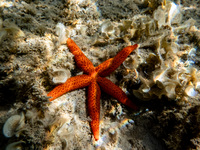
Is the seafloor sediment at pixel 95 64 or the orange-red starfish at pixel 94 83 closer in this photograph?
the seafloor sediment at pixel 95 64

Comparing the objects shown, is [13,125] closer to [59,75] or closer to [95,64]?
[59,75]

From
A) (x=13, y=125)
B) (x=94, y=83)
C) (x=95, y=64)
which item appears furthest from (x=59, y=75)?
(x=13, y=125)

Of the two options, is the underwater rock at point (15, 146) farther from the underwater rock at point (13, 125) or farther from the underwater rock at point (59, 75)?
the underwater rock at point (59, 75)

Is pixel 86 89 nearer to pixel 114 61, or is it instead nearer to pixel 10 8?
pixel 114 61

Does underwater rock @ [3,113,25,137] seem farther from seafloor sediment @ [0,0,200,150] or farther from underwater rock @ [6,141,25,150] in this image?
underwater rock @ [6,141,25,150]

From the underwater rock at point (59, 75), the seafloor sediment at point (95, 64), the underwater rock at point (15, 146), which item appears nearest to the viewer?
the underwater rock at point (15, 146)

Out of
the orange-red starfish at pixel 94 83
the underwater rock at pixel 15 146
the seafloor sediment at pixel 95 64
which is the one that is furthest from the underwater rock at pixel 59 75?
the underwater rock at pixel 15 146

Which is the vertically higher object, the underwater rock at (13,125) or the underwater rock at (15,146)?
→ the underwater rock at (13,125)

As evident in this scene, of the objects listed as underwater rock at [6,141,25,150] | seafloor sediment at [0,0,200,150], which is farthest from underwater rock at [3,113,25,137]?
underwater rock at [6,141,25,150]
